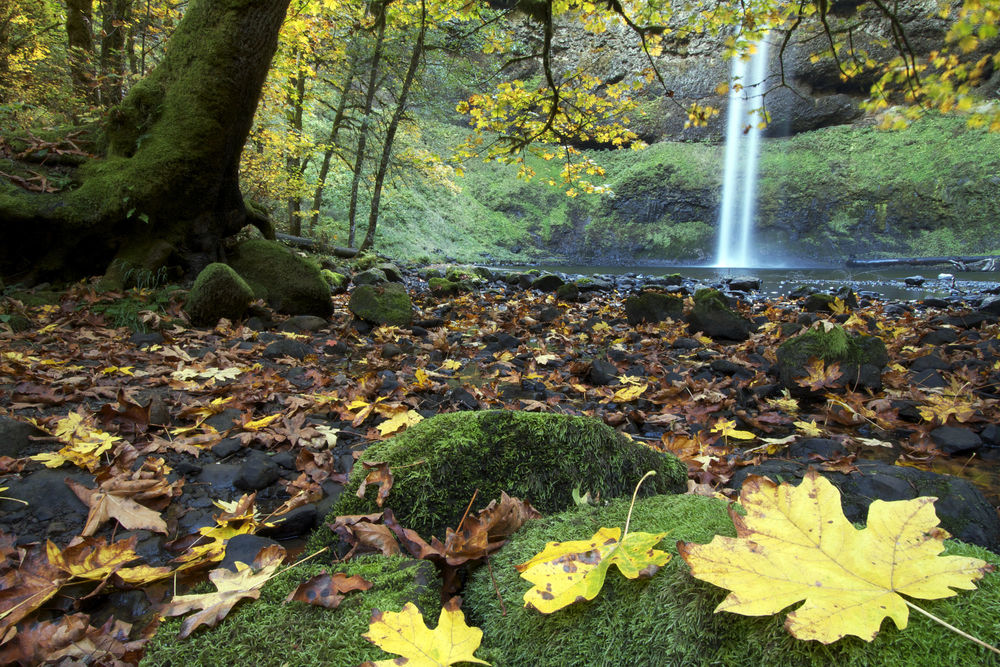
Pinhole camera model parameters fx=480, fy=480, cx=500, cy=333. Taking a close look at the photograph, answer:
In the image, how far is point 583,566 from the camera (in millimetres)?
869

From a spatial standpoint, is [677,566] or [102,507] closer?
[677,566]

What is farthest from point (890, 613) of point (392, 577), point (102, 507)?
point (102, 507)

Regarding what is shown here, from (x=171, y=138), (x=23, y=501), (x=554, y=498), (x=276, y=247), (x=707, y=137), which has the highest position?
(x=707, y=137)

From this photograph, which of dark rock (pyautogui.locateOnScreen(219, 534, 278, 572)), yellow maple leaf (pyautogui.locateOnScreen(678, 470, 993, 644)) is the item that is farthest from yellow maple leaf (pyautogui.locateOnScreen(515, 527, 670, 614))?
dark rock (pyautogui.locateOnScreen(219, 534, 278, 572))

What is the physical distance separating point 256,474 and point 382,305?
3.63m

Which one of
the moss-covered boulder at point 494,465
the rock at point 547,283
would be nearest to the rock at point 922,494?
the moss-covered boulder at point 494,465

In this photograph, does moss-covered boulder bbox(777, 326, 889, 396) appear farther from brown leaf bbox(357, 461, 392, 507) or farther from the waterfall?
the waterfall

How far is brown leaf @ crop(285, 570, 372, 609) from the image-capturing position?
98cm

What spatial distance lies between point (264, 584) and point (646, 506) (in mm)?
909

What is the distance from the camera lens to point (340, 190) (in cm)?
2159

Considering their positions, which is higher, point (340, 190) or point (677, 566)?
point (340, 190)

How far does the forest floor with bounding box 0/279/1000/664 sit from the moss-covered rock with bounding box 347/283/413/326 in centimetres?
16

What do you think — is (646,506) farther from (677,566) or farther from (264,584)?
(264,584)

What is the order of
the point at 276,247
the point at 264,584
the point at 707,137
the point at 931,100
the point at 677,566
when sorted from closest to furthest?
the point at 677,566
the point at 264,584
the point at 931,100
the point at 276,247
the point at 707,137
